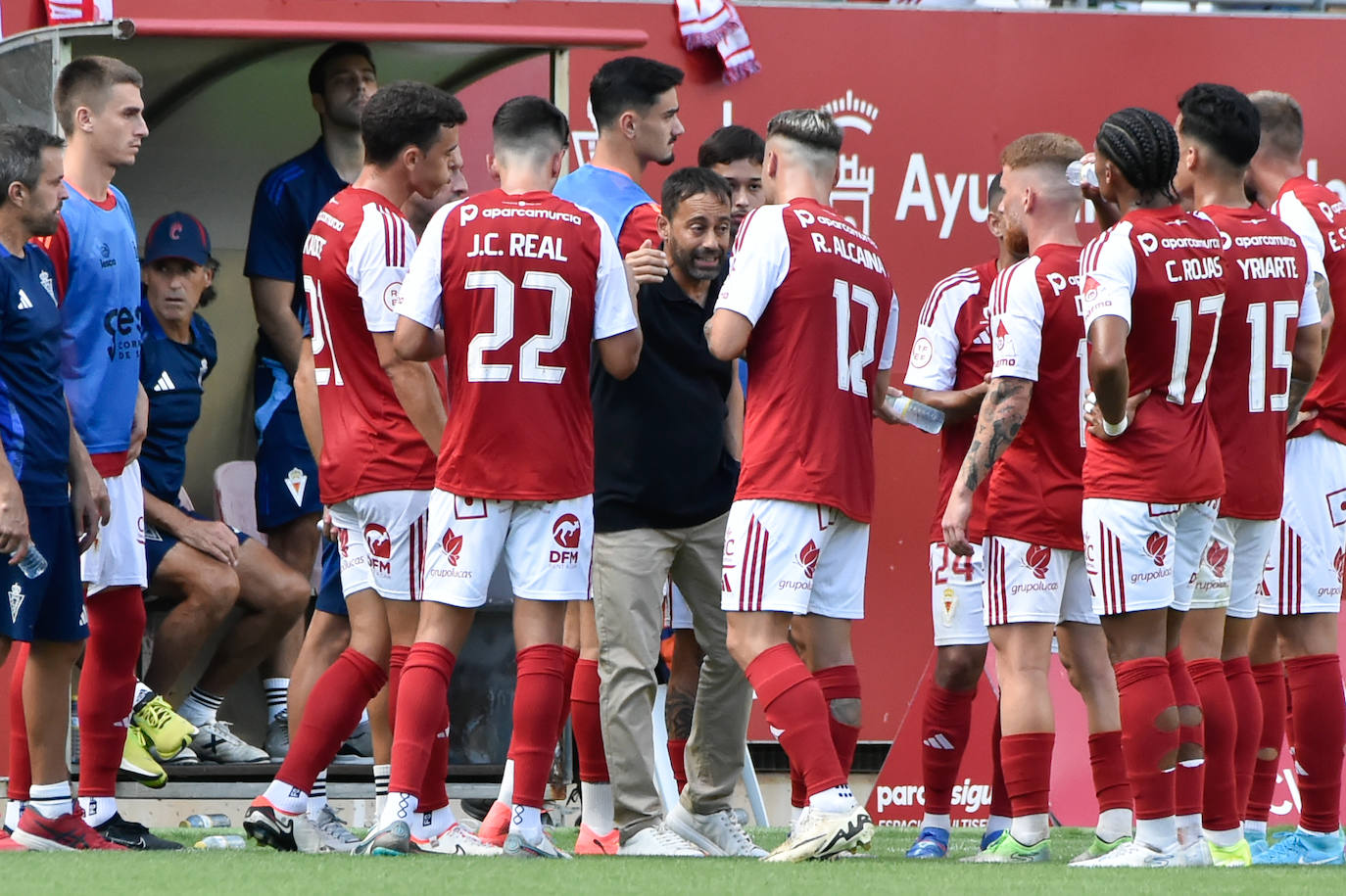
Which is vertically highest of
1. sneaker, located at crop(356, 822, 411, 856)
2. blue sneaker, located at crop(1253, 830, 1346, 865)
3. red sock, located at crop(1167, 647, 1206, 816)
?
red sock, located at crop(1167, 647, 1206, 816)

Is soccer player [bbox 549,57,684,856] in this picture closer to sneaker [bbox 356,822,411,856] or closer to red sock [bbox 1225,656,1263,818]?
sneaker [bbox 356,822,411,856]

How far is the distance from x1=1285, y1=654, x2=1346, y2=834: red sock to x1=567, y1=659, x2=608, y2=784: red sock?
2.14 m

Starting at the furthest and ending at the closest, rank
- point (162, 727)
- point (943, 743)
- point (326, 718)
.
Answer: point (162, 727), point (943, 743), point (326, 718)

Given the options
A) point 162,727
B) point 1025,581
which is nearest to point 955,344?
point 1025,581

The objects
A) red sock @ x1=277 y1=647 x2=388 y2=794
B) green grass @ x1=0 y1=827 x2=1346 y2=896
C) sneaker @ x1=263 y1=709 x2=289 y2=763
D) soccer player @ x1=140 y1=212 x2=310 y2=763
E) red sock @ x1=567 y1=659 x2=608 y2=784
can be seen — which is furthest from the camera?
sneaker @ x1=263 y1=709 x2=289 y2=763

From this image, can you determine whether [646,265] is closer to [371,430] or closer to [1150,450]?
[371,430]

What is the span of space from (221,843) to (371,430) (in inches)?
59.9

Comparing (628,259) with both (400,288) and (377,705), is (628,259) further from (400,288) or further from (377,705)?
(377,705)

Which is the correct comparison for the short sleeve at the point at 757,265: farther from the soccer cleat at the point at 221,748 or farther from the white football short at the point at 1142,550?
the soccer cleat at the point at 221,748

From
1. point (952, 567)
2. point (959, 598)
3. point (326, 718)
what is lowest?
point (326, 718)

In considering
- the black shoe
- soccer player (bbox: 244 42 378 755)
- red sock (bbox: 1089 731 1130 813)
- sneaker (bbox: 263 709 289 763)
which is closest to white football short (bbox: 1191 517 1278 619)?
red sock (bbox: 1089 731 1130 813)

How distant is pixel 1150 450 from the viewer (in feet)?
17.7

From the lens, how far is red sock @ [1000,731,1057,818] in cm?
582

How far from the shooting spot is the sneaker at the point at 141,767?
6.85 metres
